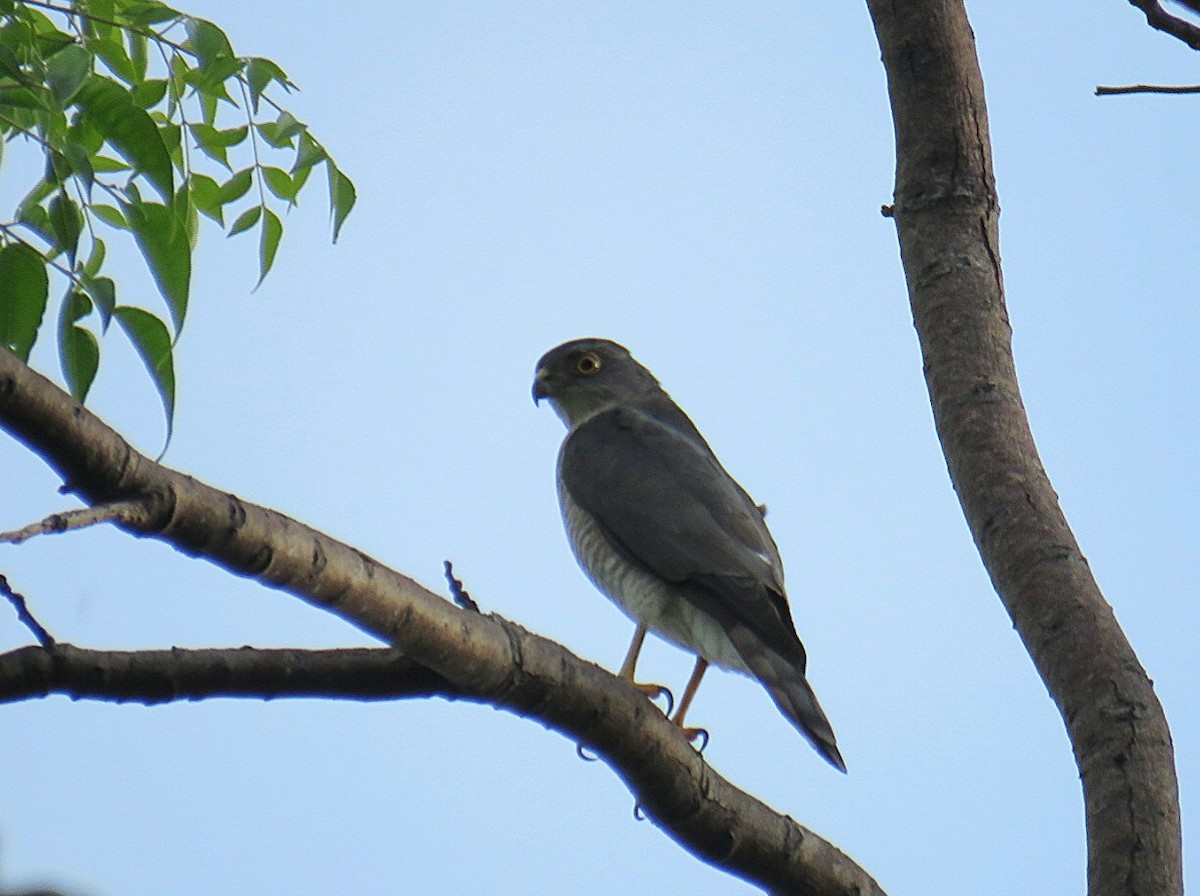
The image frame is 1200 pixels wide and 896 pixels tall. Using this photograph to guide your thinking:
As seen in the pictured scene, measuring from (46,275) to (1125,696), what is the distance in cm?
213

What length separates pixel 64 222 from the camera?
2.45 m

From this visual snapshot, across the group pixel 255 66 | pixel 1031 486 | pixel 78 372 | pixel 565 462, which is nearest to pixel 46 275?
pixel 78 372

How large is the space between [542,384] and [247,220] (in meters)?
4.27

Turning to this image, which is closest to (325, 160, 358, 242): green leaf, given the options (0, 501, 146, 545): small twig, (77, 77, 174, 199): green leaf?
(77, 77, 174, 199): green leaf

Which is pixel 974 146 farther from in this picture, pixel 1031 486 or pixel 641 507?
pixel 641 507

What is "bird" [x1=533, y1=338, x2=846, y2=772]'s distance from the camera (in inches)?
188

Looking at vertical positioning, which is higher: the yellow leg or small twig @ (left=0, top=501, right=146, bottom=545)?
the yellow leg

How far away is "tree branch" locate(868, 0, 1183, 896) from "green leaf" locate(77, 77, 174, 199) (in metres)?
1.85

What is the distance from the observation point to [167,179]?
7.97ft

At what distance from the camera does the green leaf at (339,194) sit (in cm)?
303

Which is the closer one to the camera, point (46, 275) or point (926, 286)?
point (46, 275)

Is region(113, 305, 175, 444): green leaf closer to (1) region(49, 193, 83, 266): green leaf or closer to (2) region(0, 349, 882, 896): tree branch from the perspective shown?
(1) region(49, 193, 83, 266): green leaf

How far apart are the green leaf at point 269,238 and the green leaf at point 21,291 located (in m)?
0.78

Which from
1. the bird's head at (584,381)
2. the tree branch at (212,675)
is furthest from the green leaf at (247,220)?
the bird's head at (584,381)
